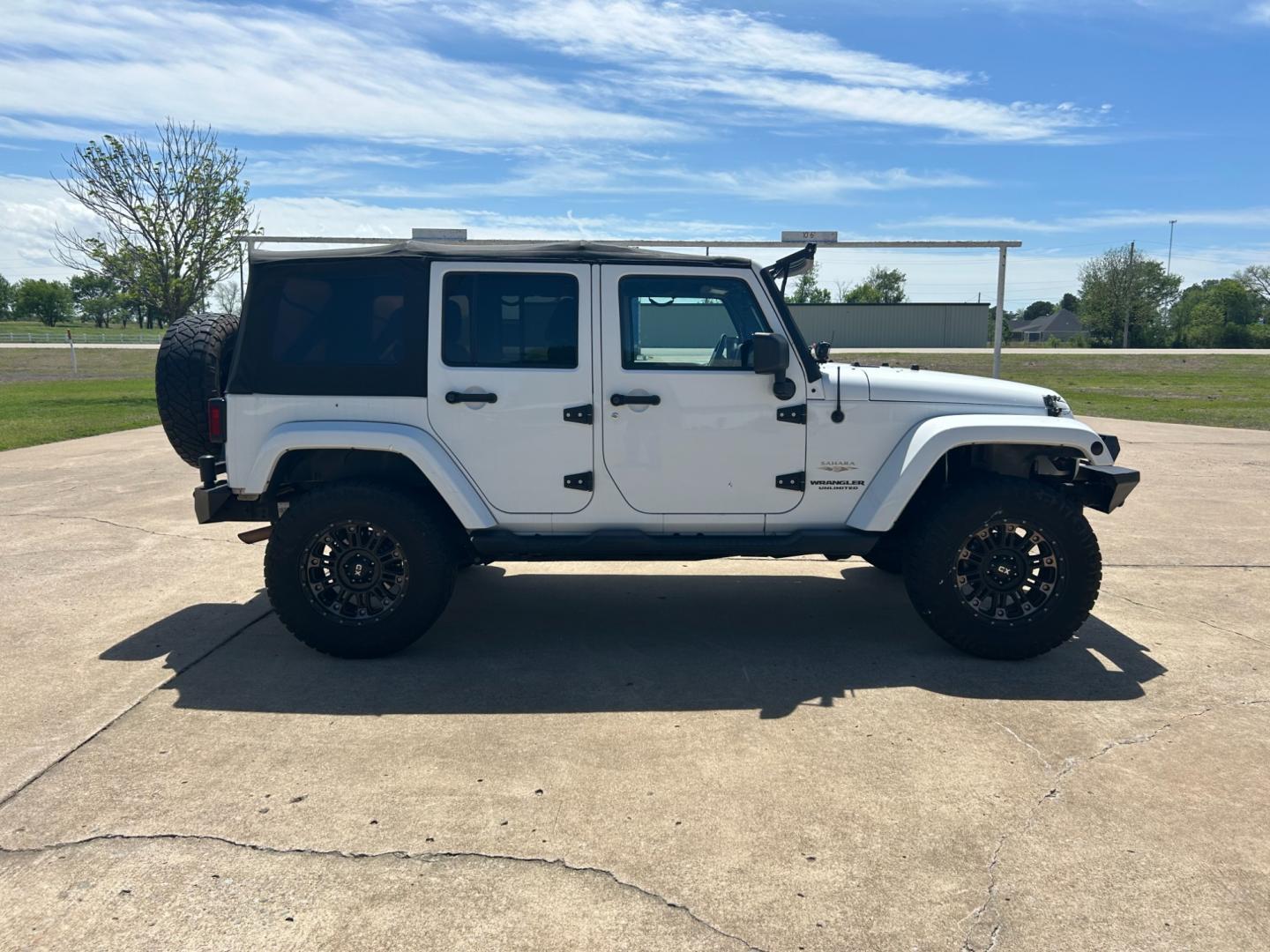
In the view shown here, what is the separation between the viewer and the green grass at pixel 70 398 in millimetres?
14758

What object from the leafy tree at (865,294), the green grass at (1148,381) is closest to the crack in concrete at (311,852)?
the green grass at (1148,381)

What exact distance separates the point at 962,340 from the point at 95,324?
115 metres

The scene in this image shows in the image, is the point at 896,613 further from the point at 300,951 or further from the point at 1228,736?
the point at 300,951

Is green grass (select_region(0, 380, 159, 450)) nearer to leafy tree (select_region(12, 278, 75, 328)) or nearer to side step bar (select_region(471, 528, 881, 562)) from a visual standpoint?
side step bar (select_region(471, 528, 881, 562))

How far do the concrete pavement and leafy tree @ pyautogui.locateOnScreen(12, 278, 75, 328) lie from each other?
455ft

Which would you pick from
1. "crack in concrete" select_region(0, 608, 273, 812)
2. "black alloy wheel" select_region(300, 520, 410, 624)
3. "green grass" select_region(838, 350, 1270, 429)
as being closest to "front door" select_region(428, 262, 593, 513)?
"black alloy wheel" select_region(300, 520, 410, 624)

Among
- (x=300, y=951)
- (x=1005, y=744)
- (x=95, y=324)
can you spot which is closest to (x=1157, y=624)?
(x=1005, y=744)

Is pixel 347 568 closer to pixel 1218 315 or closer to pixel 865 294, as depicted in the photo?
pixel 865 294

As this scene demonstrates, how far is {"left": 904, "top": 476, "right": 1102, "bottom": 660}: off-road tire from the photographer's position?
180 inches

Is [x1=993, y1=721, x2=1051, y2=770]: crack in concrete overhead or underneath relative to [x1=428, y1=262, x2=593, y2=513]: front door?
underneath

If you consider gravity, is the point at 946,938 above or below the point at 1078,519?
below

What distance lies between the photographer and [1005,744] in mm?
3752

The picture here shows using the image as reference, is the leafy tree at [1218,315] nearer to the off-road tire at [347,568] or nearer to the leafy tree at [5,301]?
the off-road tire at [347,568]

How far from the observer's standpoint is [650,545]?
184 inches
